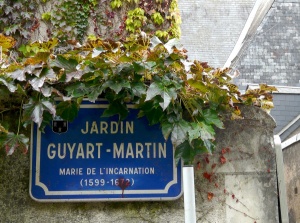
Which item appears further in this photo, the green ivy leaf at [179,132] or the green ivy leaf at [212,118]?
the green ivy leaf at [212,118]

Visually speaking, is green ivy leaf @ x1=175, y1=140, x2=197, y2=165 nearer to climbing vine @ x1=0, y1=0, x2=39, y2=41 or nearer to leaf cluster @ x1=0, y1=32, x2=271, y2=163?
leaf cluster @ x1=0, y1=32, x2=271, y2=163

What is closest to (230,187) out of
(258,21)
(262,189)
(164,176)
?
(262,189)

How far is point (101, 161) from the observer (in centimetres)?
340

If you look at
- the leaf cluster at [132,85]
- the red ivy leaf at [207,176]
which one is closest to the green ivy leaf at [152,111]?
the leaf cluster at [132,85]

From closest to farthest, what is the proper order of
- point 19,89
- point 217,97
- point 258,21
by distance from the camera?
point 19,89
point 217,97
point 258,21

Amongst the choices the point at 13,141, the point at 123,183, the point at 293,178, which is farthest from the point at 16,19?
the point at 293,178

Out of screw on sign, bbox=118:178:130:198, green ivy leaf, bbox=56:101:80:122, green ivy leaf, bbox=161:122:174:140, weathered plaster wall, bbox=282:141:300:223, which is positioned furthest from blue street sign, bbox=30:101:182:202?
weathered plaster wall, bbox=282:141:300:223

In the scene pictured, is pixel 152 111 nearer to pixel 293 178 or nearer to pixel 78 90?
pixel 78 90

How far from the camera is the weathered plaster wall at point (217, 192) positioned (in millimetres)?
3367

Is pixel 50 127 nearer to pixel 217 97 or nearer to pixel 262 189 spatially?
pixel 217 97

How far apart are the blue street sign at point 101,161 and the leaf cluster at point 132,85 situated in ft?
0.36

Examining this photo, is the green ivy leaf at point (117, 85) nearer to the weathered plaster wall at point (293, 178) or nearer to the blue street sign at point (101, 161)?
the blue street sign at point (101, 161)

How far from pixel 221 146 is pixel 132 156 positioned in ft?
1.86

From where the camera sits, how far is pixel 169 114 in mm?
3311
